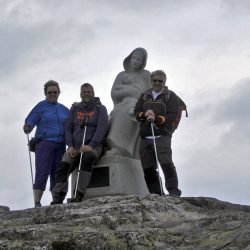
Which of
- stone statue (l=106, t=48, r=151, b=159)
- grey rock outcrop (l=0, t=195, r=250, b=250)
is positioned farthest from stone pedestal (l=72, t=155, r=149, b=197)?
grey rock outcrop (l=0, t=195, r=250, b=250)

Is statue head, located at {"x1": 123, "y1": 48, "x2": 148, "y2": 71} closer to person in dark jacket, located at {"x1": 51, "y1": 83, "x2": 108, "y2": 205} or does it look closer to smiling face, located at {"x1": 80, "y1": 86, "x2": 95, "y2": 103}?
person in dark jacket, located at {"x1": 51, "y1": 83, "x2": 108, "y2": 205}

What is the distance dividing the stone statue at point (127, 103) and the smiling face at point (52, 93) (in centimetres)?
122

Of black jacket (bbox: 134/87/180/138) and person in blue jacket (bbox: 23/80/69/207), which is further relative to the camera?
person in blue jacket (bbox: 23/80/69/207)

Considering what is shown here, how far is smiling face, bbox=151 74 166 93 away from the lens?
10.8 m

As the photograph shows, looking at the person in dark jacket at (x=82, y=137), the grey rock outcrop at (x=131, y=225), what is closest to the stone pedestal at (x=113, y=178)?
the person in dark jacket at (x=82, y=137)

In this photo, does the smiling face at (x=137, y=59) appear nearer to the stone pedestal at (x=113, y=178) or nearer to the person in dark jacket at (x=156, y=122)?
the stone pedestal at (x=113, y=178)

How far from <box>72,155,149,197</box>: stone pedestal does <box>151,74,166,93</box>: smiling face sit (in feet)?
5.71

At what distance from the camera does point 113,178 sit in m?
11.9

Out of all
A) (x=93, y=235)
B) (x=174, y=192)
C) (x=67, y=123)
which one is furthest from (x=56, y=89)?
(x=93, y=235)

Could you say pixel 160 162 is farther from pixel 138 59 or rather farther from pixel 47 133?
pixel 138 59

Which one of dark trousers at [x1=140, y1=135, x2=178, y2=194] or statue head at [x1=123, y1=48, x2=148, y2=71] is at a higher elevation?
statue head at [x1=123, y1=48, x2=148, y2=71]

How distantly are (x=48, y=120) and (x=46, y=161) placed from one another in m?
0.75

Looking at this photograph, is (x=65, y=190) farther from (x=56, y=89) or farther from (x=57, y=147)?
(x=56, y=89)

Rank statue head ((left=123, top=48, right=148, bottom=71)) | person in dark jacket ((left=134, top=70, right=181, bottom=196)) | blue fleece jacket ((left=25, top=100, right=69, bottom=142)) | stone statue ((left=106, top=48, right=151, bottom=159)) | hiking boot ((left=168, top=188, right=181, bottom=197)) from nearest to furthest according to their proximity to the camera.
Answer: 1. hiking boot ((left=168, top=188, right=181, bottom=197))
2. person in dark jacket ((left=134, top=70, right=181, bottom=196))
3. blue fleece jacket ((left=25, top=100, right=69, bottom=142))
4. stone statue ((left=106, top=48, right=151, bottom=159))
5. statue head ((left=123, top=48, right=148, bottom=71))
